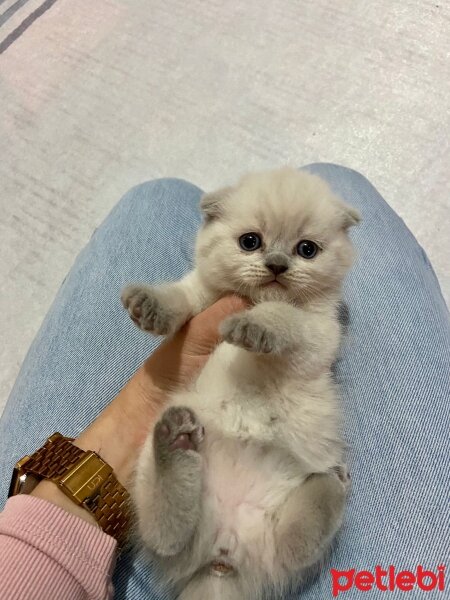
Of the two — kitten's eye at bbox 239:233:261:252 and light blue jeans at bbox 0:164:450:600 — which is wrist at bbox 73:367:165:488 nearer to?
light blue jeans at bbox 0:164:450:600

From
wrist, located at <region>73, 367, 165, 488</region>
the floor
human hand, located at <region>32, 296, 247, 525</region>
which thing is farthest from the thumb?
the floor

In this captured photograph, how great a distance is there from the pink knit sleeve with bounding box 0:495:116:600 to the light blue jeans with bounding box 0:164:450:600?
11 centimetres

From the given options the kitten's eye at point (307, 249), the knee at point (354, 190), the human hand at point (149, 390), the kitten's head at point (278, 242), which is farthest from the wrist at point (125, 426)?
the knee at point (354, 190)

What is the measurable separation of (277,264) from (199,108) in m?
1.10

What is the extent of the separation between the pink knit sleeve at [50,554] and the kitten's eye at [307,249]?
20.4 inches

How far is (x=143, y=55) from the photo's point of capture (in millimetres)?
1733

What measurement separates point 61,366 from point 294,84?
3.96 ft

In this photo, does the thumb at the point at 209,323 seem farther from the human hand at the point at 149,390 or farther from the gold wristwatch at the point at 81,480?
the gold wristwatch at the point at 81,480

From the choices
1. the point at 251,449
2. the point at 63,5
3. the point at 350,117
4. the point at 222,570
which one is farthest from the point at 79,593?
the point at 63,5

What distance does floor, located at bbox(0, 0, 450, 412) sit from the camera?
151 centimetres

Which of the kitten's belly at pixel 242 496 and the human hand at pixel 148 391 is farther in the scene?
the human hand at pixel 148 391

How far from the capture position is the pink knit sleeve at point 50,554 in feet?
2.07

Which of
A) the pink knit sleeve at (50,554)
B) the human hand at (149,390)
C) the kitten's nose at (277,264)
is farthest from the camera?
the human hand at (149,390)

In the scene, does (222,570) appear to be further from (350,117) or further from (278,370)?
(350,117)
